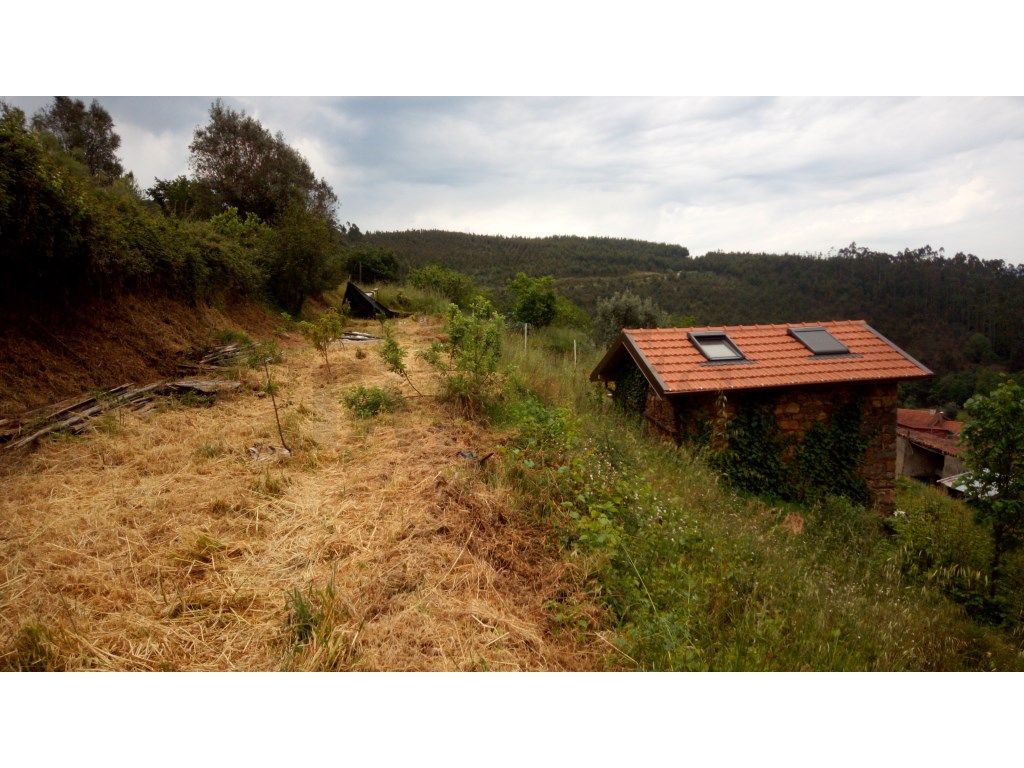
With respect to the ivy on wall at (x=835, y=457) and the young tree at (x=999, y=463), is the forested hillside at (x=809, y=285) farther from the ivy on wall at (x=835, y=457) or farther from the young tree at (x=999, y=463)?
the young tree at (x=999, y=463)

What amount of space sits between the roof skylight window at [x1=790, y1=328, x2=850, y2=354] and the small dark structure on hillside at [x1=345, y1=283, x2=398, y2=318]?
1283cm

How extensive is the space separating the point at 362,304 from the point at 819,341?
1482 cm

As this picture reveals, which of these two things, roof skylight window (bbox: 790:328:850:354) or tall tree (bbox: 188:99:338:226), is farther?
tall tree (bbox: 188:99:338:226)

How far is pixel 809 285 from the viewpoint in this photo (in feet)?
A: 130

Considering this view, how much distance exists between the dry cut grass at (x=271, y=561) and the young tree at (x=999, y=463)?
266 inches

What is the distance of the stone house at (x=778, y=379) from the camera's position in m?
8.34


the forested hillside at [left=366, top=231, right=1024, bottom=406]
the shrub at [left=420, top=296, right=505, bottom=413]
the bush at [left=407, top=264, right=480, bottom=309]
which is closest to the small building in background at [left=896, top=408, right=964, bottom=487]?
the forested hillside at [left=366, top=231, right=1024, bottom=406]

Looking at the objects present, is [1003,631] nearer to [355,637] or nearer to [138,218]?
[355,637]

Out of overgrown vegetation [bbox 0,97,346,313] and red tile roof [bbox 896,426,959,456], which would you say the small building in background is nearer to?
red tile roof [bbox 896,426,959,456]

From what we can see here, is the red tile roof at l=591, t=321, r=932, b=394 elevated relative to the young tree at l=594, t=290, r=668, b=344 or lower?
lower

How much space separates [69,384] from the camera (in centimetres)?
559

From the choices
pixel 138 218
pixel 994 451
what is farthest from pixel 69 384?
pixel 994 451

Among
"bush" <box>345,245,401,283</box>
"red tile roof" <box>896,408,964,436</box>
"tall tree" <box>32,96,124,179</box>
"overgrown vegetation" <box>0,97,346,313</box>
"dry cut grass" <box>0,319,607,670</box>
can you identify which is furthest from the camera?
"bush" <box>345,245,401,283</box>

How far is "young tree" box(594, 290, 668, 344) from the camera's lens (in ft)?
87.6
